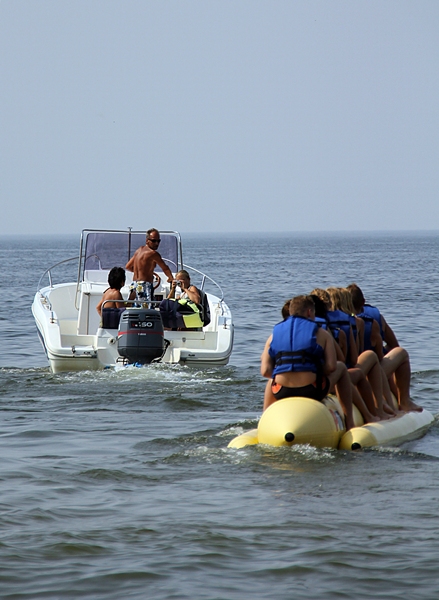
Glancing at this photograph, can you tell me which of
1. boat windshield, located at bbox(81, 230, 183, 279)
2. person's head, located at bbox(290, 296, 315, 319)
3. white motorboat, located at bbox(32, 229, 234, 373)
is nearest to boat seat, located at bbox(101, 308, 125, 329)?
white motorboat, located at bbox(32, 229, 234, 373)

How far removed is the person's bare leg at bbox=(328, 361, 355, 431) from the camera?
6820 mm

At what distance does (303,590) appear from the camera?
4375 mm

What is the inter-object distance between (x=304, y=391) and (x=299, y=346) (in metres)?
0.35

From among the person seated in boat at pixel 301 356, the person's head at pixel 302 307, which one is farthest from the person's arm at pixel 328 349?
the person's head at pixel 302 307

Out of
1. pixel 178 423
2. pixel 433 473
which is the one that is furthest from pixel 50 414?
pixel 433 473

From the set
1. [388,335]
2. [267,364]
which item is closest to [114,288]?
[388,335]

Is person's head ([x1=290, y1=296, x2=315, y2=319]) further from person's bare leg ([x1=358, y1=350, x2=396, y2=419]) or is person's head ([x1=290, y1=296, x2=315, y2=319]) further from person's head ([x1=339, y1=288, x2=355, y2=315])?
person's bare leg ([x1=358, y1=350, x2=396, y2=419])

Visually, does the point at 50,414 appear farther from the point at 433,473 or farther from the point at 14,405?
the point at 433,473

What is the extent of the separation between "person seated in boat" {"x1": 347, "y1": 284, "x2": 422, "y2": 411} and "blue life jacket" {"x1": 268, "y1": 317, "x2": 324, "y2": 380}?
3.29 feet

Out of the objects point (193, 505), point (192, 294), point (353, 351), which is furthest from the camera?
point (192, 294)

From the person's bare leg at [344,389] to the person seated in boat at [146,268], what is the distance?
4857 mm

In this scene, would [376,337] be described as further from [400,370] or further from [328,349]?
[328,349]

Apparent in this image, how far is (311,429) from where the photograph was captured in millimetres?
6484

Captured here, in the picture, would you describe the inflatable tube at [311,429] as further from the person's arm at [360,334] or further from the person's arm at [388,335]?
the person's arm at [388,335]
